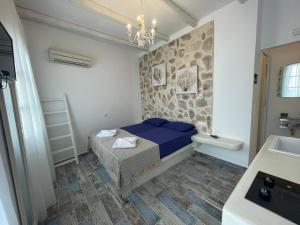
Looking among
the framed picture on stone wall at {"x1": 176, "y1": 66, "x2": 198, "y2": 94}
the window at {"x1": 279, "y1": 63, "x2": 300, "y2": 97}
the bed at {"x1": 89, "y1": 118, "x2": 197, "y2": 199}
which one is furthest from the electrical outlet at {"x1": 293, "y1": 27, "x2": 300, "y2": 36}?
the bed at {"x1": 89, "y1": 118, "x2": 197, "y2": 199}

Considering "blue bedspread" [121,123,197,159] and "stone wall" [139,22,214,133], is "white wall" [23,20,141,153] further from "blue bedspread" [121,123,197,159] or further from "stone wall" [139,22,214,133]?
"blue bedspread" [121,123,197,159]

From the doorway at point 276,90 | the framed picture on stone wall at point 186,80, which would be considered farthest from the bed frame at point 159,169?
the doorway at point 276,90

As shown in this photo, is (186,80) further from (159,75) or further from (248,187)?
(248,187)

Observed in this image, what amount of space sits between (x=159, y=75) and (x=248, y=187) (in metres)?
3.24

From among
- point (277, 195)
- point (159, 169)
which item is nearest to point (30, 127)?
point (159, 169)

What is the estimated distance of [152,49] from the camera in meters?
3.78

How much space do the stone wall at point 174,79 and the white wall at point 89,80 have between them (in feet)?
2.05

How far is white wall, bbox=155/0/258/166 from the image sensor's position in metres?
2.08

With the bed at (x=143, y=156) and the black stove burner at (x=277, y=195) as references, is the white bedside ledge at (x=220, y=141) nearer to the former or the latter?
the bed at (x=143, y=156)

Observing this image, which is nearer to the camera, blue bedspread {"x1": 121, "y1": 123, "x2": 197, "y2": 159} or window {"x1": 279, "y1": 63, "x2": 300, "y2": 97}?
blue bedspread {"x1": 121, "y1": 123, "x2": 197, "y2": 159}

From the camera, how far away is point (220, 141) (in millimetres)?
2371

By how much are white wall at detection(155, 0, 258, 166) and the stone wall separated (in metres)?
0.14

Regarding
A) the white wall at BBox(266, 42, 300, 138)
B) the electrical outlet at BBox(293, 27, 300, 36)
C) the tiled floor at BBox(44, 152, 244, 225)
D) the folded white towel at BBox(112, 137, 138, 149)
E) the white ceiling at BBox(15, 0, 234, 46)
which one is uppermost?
the white ceiling at BBox(15, 0, 234, 46)

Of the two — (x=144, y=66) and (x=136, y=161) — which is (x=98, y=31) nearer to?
(x=144, y=66)
